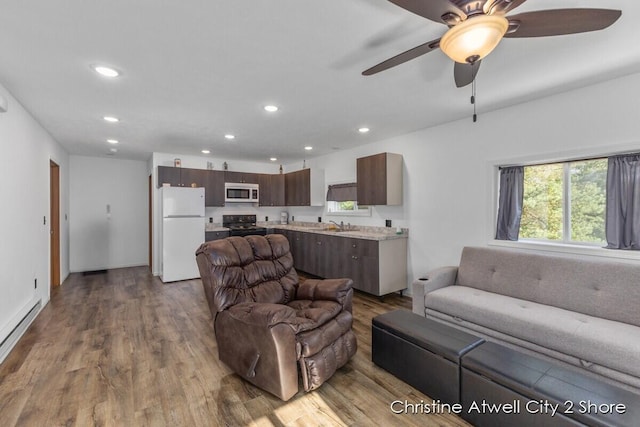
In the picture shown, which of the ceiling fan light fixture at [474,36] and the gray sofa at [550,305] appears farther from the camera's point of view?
the gray sofa at [550,305]

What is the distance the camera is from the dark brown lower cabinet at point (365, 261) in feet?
13.4

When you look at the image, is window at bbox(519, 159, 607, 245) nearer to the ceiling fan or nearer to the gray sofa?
the gray sofa

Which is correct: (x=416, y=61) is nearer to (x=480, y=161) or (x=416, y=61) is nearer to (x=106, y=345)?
(x=480, y=161)

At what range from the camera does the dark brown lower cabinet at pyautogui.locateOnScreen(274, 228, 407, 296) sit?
4098 mm

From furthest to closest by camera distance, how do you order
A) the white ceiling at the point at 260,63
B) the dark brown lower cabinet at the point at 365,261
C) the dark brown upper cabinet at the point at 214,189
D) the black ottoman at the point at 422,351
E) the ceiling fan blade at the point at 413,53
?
the dark brown upper cabinet at the point at 214,189
the dark brown lower cabinet at the point at 365,261
the black ottoman at the point at 422,351
the white ceiling at the point at 260,63
the ceiling fan blade at the point at 413,53

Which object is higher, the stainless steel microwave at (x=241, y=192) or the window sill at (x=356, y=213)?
the stainless steel microwave at (x=241, y=192)

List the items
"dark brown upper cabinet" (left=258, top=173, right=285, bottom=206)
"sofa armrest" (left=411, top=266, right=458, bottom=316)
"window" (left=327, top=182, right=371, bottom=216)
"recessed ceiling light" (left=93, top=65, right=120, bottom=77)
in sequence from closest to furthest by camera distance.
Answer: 1. "recessed ceiling light" (left=93, top=65, right=120, bottom=77)
2. "sofa armrest" (left=411, top=266, right=458, bottom=316)
3. "window" (left=327, top=182, right=371, bottom=216)
4. "dark brown upper cabinet" (left=258, top=173, right=285, bottom=206)

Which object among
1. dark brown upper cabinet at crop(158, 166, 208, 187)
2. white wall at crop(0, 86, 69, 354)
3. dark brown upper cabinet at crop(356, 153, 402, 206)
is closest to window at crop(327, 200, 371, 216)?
dark brown upper cabinet at crop(356, 153, 402, 206)

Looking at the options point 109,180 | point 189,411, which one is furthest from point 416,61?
point 109,180

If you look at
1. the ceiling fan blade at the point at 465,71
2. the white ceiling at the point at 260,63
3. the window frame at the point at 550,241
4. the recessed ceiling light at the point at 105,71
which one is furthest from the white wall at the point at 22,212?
the window frame at the point at 550,241

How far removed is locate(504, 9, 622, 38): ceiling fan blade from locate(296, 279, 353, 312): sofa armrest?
2.08 metres

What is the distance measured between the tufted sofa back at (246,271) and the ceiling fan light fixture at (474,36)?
220 centimetres

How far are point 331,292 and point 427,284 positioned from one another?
3.75 feet

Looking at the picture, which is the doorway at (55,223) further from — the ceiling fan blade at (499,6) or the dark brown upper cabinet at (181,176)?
the ceiling fan blade at (499,6)
